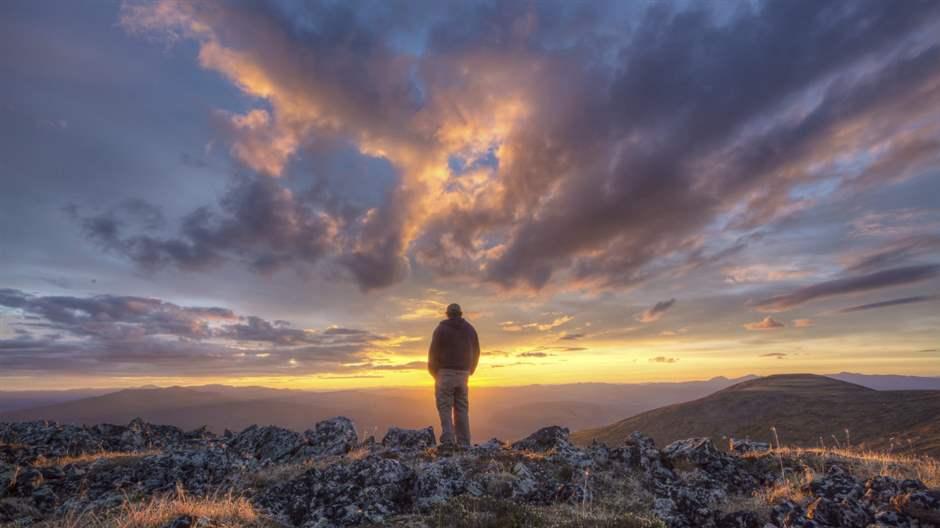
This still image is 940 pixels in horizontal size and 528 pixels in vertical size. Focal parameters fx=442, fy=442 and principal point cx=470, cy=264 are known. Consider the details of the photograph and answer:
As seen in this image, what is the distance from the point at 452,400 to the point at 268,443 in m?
6.99

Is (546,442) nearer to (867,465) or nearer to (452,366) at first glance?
(452,366)

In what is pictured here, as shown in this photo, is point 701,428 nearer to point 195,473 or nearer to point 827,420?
point 827,420

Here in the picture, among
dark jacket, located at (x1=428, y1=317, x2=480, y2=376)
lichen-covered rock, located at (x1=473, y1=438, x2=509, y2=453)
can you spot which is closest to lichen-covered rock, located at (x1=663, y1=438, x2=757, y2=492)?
lichen-covered rock, located at (x1=473, y1=438, x2=509, y2=453)

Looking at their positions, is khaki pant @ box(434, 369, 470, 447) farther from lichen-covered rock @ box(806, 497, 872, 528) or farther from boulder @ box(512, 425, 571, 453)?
lichen-covered rock @ box(806, 497, 872, 528)

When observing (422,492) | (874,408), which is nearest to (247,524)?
(422,492)

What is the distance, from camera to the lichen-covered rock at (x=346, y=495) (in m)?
7.79

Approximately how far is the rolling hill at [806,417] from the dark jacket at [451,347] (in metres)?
31.0

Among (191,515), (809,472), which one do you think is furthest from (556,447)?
(191,515)

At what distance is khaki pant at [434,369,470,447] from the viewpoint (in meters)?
14.9

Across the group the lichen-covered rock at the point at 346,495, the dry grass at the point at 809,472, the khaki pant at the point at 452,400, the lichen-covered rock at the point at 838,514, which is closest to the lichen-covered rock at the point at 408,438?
the khaki pant at the point at 452,400

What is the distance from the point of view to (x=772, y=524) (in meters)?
6.20

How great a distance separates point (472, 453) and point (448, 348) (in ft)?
11.7

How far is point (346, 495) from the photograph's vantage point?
8.52 m

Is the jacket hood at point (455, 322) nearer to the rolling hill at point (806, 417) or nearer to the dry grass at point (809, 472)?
the dry grass at point (809, 472)
